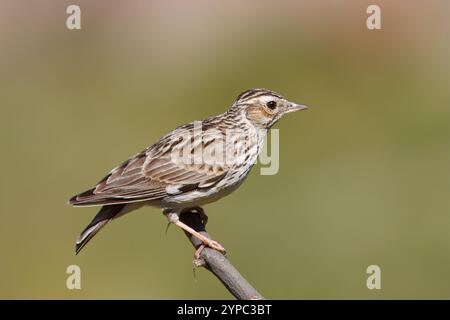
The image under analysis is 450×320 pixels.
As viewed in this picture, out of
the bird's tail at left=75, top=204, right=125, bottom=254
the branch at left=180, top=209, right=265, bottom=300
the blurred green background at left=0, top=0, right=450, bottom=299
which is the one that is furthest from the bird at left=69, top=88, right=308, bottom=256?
the blurred green background at left=0, top=0, right=450, bottom=299

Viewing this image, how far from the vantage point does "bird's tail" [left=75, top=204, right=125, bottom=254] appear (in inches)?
294

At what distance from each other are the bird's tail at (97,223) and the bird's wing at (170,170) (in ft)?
0.66

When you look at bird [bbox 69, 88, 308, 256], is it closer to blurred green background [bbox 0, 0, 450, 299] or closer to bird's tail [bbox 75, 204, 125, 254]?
bird's tail [bbox 75, 204, 125, 254]

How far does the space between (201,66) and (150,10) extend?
6.10 feet

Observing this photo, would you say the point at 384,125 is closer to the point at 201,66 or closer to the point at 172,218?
the point at 201,66

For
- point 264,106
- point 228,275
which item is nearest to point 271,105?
point 264,106

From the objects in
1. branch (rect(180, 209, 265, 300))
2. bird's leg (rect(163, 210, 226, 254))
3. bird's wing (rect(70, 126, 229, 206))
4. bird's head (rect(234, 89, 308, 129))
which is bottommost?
branch (rect(180, 209, 265, 300))

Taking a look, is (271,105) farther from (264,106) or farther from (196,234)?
(196,234)

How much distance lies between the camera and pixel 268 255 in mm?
12430

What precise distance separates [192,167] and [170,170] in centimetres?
20

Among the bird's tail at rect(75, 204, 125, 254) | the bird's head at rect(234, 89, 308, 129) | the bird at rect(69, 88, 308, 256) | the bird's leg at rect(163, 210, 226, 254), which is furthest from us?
the bird's head at rect(234, 89, 308, 129)

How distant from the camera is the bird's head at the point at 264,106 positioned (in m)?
8.38

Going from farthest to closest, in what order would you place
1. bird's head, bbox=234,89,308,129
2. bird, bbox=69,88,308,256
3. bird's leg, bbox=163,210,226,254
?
bird's head, bbox=234,89,308,129 → bird, bbox=69,88,308,256 → bird's leg, bbox=163,210,226,254

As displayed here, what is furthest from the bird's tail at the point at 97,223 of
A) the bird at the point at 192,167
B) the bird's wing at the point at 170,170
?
the bird's wing at the point at 170,170
